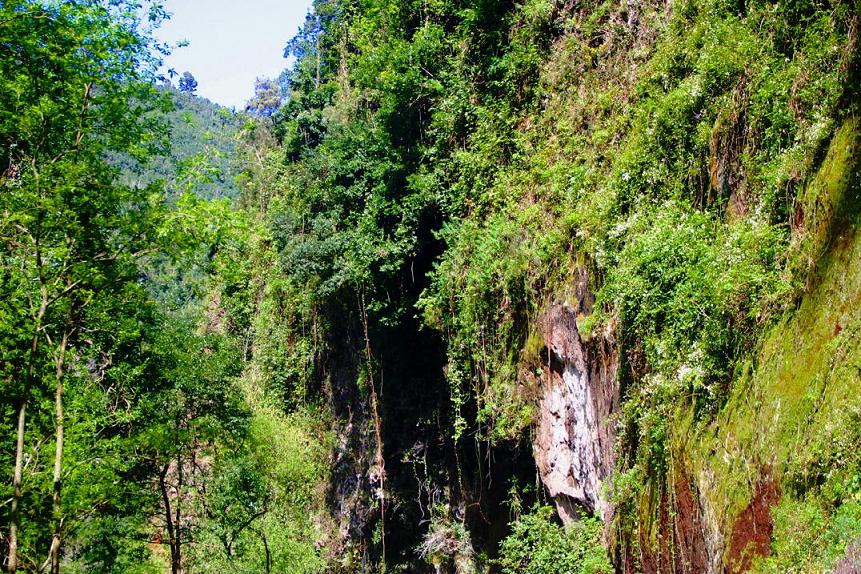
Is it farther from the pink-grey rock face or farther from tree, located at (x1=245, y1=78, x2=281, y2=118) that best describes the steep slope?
tree, located at (x1=245, y1=78, x2=281, y2=118)

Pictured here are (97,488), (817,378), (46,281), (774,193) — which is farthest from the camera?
(97,488)

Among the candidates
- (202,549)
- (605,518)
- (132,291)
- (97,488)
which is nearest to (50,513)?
(97,488)

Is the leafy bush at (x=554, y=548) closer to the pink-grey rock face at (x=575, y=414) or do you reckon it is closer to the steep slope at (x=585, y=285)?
the steep slope at (x=585, y=285)

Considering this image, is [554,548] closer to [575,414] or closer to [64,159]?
[575,414]

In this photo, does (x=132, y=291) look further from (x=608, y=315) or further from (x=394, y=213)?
(x=394, y=213)

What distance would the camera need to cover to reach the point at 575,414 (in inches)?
408

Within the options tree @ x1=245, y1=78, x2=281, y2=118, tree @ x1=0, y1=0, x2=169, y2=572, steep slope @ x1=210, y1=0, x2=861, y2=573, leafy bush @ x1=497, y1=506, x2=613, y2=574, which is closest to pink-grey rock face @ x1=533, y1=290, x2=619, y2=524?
steep slope @ x1=210, y1=0, x2=861, y2=573

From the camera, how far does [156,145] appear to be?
8445 mm

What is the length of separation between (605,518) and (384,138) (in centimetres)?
1058

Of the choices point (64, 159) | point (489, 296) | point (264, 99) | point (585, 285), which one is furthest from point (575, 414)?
point (264, 99)

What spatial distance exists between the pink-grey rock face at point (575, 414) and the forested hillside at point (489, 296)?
6 cm

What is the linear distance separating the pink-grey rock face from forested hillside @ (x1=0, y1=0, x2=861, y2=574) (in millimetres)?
63

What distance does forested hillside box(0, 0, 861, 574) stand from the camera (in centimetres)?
558

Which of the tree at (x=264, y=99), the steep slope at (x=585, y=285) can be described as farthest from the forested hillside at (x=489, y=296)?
the tree at (x=264, y=99)
